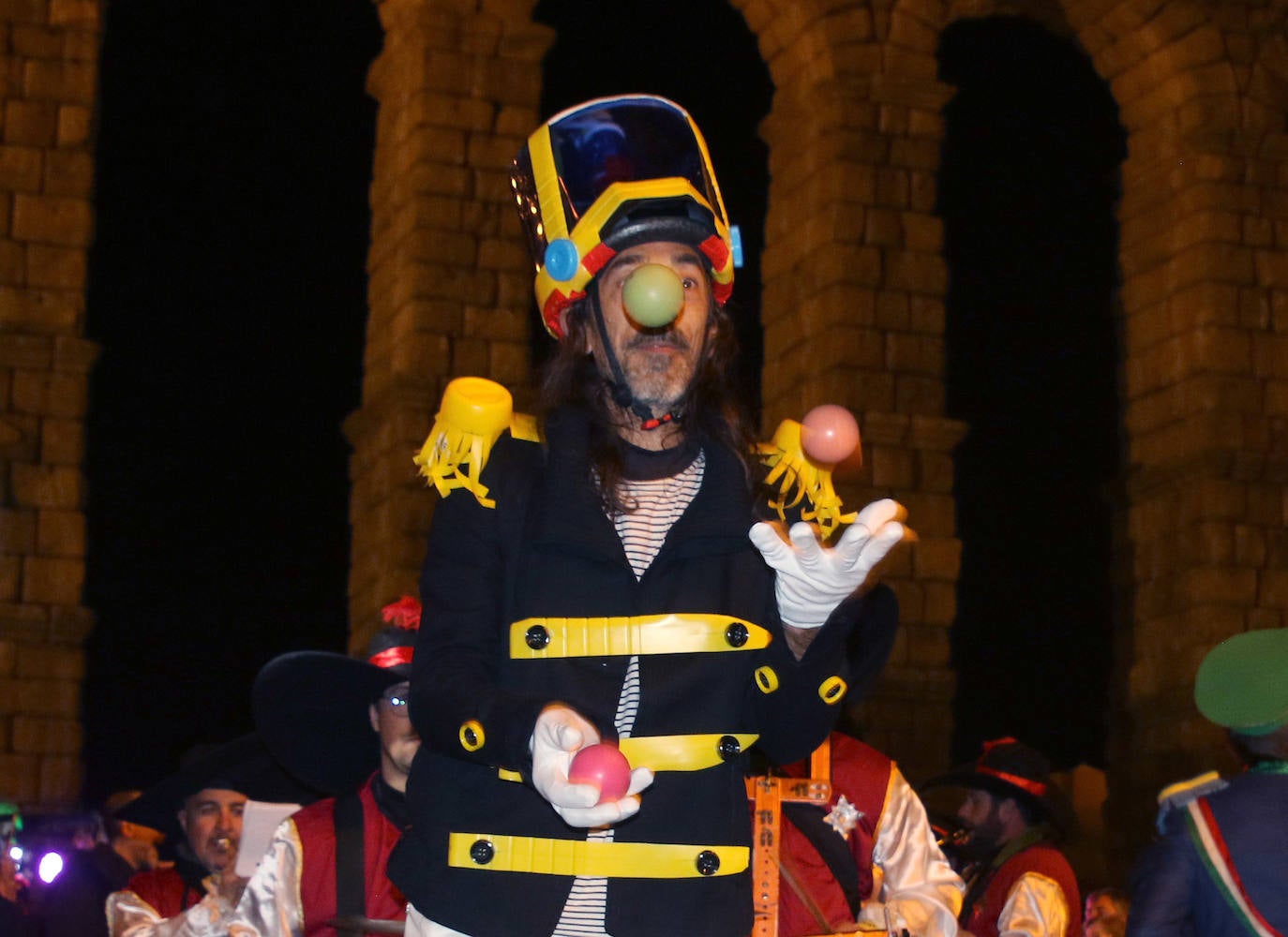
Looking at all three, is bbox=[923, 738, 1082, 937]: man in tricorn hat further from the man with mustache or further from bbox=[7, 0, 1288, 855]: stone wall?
bbox=[7, 0, 1288, 855]: stone wall

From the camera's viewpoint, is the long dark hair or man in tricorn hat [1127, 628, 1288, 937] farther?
man in tricorn hat [1127, 628, 1288, 937]

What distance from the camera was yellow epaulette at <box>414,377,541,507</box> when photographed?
10.3 ft

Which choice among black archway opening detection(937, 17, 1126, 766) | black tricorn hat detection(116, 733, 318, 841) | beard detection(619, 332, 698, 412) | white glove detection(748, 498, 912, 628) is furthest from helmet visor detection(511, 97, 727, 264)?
black archway opening detection(937, 17, 1126, 766)

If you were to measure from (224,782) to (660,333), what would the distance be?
15.4ft

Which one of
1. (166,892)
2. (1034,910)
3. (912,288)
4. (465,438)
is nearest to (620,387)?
(465,438)

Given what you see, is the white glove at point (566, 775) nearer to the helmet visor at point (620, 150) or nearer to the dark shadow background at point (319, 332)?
the helmet visor at point (620, 150)

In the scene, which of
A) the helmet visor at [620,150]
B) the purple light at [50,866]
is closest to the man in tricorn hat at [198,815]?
the purple light at [50,866]

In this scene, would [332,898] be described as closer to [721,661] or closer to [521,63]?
[721,661]

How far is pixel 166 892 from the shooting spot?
775 centimetres

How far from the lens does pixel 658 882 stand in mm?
2922

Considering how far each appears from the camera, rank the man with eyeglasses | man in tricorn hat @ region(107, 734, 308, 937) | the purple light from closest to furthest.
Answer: the man with eyeglasses, man in tricorn hat @ region(107, 734, 308, 937), the purple light

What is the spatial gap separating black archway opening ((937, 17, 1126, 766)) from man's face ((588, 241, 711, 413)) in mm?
20346

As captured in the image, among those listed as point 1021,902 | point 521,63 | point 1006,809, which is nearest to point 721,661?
point 1021,902

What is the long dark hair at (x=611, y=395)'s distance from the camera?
129 inches
